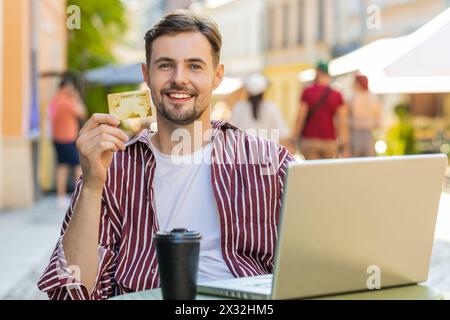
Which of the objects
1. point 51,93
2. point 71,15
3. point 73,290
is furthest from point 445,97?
point 73,290

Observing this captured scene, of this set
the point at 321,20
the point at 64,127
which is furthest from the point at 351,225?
the point at 321,20

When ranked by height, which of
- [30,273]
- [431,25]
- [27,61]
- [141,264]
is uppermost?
[27,61]

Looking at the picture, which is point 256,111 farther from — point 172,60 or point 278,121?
point 172,60

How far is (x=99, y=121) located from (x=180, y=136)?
46 cm

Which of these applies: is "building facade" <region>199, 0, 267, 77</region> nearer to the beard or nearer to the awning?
the awning

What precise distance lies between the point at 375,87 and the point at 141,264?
303 cm

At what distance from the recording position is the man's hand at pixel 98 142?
262cm

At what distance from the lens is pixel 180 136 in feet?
10.0

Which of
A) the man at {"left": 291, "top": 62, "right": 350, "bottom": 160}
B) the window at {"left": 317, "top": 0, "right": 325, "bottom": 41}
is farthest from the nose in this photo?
the window at {"left": 317, "top": 0, "right": 325, "bottom": 41}

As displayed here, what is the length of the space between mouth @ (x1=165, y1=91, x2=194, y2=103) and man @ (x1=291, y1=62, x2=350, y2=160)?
7723 millimetres

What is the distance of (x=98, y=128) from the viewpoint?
8.63 feet

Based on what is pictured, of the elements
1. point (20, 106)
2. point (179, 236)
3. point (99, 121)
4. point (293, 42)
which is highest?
point (293, 42)

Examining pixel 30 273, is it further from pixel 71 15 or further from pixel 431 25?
pixel 431 25

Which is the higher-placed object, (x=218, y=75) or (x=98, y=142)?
(x=218, y=75)
